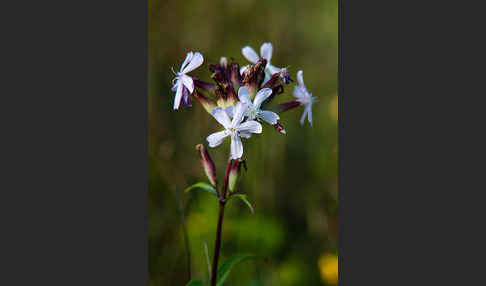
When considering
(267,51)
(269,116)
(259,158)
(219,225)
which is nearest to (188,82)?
(269,116)

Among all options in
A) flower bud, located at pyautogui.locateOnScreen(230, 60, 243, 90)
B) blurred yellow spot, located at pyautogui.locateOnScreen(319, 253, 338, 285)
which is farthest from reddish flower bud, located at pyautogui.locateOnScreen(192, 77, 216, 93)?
blurred yellow spot, located at pyautogui.locateOnScreen(319, 253, 338, 285)

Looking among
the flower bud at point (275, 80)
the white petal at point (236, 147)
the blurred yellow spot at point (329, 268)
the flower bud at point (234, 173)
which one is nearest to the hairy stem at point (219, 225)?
the flower bud at point (234, 173)

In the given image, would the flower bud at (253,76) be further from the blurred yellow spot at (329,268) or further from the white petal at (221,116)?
the blurred yellow spot at (329,268)

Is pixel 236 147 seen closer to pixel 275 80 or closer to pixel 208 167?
pixel 208 167

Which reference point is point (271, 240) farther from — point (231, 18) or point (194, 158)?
point (231, 18)

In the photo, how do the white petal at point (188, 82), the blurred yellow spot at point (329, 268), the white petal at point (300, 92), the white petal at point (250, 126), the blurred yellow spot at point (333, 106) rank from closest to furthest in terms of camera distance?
1. the white petal at point (250, 126)
2. the white petal at point (188, 82)
3. the white petal at point (300, 92)
4. the blurred yellow spot at point (329, 268)
5. the blurred yellow spot at point (333, 106)

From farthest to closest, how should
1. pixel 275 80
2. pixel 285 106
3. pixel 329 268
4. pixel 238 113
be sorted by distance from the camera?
pixel 329 268 < pixel 285 106 < pixel 275 80 < pixel 238 113

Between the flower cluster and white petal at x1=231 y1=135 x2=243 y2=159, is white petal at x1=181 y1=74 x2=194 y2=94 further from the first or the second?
white petal at x1=231 y1=135 x2=243 y2=159
